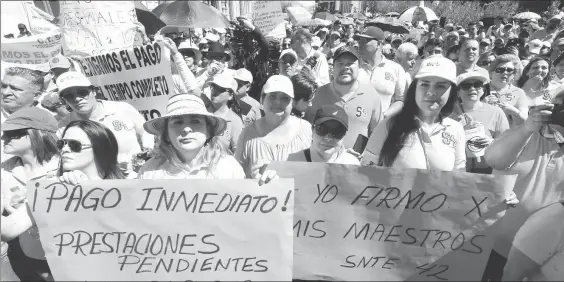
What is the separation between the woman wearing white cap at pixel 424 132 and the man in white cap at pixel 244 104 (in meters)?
1.95

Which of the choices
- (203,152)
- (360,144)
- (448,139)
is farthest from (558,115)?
(203,152)

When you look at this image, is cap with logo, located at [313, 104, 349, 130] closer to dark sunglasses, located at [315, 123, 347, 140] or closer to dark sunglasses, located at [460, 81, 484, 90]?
dark sunglasses, located at [315, 123, 347, 140]

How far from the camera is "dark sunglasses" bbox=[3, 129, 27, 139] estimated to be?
2.56 m

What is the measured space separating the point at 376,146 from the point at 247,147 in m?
1.00

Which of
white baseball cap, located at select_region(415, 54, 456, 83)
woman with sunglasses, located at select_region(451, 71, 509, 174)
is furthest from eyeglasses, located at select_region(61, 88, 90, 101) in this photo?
woman with sunglasses, located at select_region(451, 71, 509, 174)

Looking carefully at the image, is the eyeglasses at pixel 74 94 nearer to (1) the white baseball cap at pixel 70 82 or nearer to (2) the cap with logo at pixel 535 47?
(1) the white baseball cap at pixel 70 82

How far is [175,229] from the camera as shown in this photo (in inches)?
86.7

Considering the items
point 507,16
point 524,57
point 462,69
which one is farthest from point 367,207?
point 507,16

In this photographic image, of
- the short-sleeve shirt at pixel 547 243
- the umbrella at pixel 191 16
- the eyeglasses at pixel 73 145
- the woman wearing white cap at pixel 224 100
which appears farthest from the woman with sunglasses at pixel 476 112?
the umbrella at pixel 191 16

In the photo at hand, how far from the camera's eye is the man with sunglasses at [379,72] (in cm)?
470

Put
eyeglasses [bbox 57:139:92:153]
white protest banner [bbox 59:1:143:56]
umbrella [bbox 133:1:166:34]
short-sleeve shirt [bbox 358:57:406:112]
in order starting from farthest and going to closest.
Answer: umbrella [bbox 133:1:166:34], short-sleeve shirt [bbox 358:57:406:112], white protest banner [bbox 59:1:143:56], eyeglasses [bbox 57:139:92:153]

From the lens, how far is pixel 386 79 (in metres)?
4.81

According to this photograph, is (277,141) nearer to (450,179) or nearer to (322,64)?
(450,179)

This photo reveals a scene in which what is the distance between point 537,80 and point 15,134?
485 centimetres
